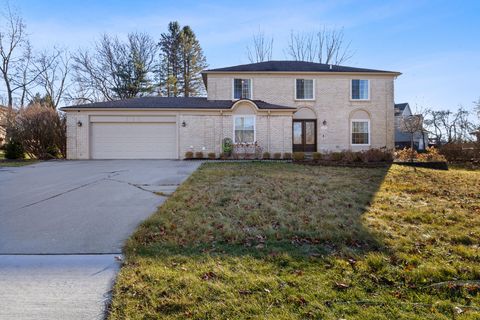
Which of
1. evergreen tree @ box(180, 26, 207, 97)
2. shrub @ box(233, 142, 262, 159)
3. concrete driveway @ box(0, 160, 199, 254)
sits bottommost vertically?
concrete driveway @ box(0, 160, 199, 254)

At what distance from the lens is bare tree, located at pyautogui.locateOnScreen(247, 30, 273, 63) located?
35.4m

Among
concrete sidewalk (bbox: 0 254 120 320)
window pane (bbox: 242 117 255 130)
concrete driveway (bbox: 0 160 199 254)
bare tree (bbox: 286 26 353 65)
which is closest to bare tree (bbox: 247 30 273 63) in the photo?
bare tree (bbox: 286 26 353 65)

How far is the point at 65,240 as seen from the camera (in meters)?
4.31

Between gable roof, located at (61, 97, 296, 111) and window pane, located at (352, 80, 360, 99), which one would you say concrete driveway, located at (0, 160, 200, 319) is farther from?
window pane, located at (352, 80, 360, 99)

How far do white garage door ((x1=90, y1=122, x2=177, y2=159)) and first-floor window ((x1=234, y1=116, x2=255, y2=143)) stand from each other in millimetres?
3852

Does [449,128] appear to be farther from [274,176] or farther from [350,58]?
[274,176]

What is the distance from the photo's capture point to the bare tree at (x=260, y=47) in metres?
35.4

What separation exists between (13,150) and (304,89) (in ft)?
62.2

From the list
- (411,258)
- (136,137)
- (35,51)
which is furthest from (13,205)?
(35,51)

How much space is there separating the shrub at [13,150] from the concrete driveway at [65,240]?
10650 millimetres

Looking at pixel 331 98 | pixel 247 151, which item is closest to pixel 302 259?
pixel 247 151

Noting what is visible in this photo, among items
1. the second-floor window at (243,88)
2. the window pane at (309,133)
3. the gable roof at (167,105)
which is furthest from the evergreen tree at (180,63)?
the window pane at (309,133)

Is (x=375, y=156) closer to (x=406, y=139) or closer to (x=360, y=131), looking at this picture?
(x=360, y=131)

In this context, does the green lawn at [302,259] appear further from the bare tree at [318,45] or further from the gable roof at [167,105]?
the bare tree at [318,45]
